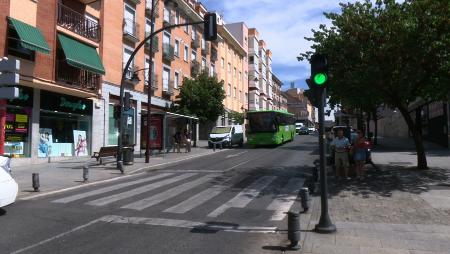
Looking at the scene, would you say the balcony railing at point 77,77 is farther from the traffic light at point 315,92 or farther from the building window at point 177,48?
the traffic light at point 315,92

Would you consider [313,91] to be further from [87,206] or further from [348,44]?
[348,44]

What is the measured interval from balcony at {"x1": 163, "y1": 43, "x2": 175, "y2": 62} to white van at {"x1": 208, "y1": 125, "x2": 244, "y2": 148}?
6707 mm

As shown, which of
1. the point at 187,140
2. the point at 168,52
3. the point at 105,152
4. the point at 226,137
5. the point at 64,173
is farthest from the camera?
the point at 168,52

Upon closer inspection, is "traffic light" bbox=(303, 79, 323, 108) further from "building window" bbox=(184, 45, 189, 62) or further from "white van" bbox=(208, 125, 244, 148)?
"building window" bbox=(184, 45, 189, 62)

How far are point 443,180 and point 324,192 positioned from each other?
25.1 feet

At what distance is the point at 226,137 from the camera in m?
36.2

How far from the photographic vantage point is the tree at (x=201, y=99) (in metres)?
35.4

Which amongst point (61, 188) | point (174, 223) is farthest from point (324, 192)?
point (61, 188)

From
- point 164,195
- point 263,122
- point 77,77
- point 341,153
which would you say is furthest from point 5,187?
point 263,122

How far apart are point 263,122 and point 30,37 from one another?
19099 millimetres

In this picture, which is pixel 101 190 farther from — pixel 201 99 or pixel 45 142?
pixel 201 99

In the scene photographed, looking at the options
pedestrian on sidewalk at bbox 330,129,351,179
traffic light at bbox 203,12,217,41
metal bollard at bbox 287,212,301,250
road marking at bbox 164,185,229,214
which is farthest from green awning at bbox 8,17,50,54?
metal bollard at bbox 287,212,301,250

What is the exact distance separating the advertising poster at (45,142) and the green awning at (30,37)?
164 inches

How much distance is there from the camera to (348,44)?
572 inches
